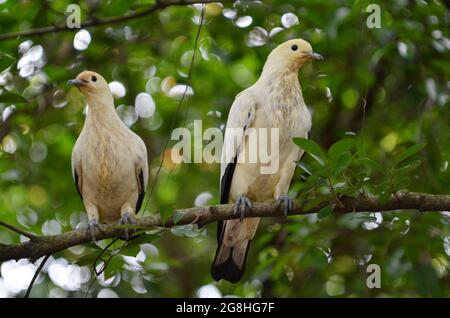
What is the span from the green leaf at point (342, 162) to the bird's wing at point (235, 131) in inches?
58.4

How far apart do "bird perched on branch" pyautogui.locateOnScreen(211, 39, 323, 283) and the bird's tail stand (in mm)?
421

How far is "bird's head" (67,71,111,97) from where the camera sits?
224 inches

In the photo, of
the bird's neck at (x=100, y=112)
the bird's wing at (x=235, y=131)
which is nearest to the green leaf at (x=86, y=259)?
the bird's neck at (x=100, y=112)

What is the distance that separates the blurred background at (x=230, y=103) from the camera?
23.0 ft

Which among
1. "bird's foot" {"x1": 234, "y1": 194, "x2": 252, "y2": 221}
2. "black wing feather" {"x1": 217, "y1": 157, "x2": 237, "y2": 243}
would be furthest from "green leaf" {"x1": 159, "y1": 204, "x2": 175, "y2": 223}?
"black wing feather" {"x1": 217, "y1": 157, "x2": 237, "y2": 243}

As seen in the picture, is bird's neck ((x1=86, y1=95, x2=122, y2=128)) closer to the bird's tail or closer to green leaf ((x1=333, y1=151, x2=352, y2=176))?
the bird's tail

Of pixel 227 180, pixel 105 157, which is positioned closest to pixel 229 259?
pixel 227 180

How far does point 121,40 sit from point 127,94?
2.12 ft

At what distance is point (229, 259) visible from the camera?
6480mm

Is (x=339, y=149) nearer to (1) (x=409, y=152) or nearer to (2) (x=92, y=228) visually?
(1) (x=409, y=152)

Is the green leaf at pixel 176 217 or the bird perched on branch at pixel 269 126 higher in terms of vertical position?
the green leaf at pixel 176 217

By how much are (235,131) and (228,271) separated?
124 cm

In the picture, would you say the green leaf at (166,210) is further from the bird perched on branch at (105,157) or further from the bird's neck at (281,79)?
the bird's neck at (281,79)
